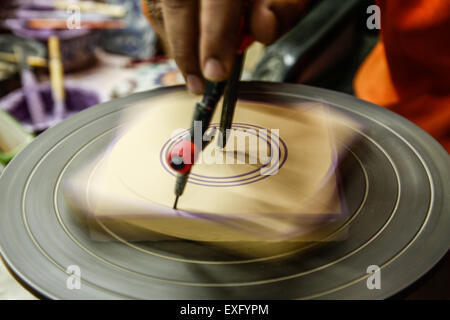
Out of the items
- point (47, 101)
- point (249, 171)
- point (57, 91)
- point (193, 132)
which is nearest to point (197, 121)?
point (193, 132)

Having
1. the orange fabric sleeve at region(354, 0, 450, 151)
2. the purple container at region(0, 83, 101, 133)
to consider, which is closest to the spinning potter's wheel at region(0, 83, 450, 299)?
the orange fabric sleeve at region(354, 0, 450, 151)

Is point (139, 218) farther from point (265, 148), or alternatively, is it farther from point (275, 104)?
point (275, 104)

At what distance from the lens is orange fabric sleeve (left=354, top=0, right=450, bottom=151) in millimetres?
886

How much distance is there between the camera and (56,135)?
72 cm

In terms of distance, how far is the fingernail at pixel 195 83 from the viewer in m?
0.51

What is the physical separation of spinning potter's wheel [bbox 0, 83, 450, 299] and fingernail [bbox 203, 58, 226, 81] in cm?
20

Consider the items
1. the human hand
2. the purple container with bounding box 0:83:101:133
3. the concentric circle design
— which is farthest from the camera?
the purple container with bounding box 0:83:101:133

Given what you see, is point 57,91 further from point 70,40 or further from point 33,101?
point 70,40

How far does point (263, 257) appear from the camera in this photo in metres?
0.47

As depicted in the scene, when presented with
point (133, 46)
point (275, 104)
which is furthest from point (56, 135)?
point (133, 46)

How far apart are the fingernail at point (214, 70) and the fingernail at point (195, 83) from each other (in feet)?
0.16

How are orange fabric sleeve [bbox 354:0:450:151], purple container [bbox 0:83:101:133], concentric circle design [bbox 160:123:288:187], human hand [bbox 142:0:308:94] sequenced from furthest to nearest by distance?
purple container [bbox 0:83:101:133], orange fabric sleeve [bbox 354:0:450:151], concentric circle design [bbox 160:123:288:187], human hand [bbox 142:0:308:94]

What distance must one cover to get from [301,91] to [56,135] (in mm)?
475

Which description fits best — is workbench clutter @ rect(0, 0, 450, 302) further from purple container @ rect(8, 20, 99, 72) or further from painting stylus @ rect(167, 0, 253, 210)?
purple container @ rect(8, 20, 99, 72)
